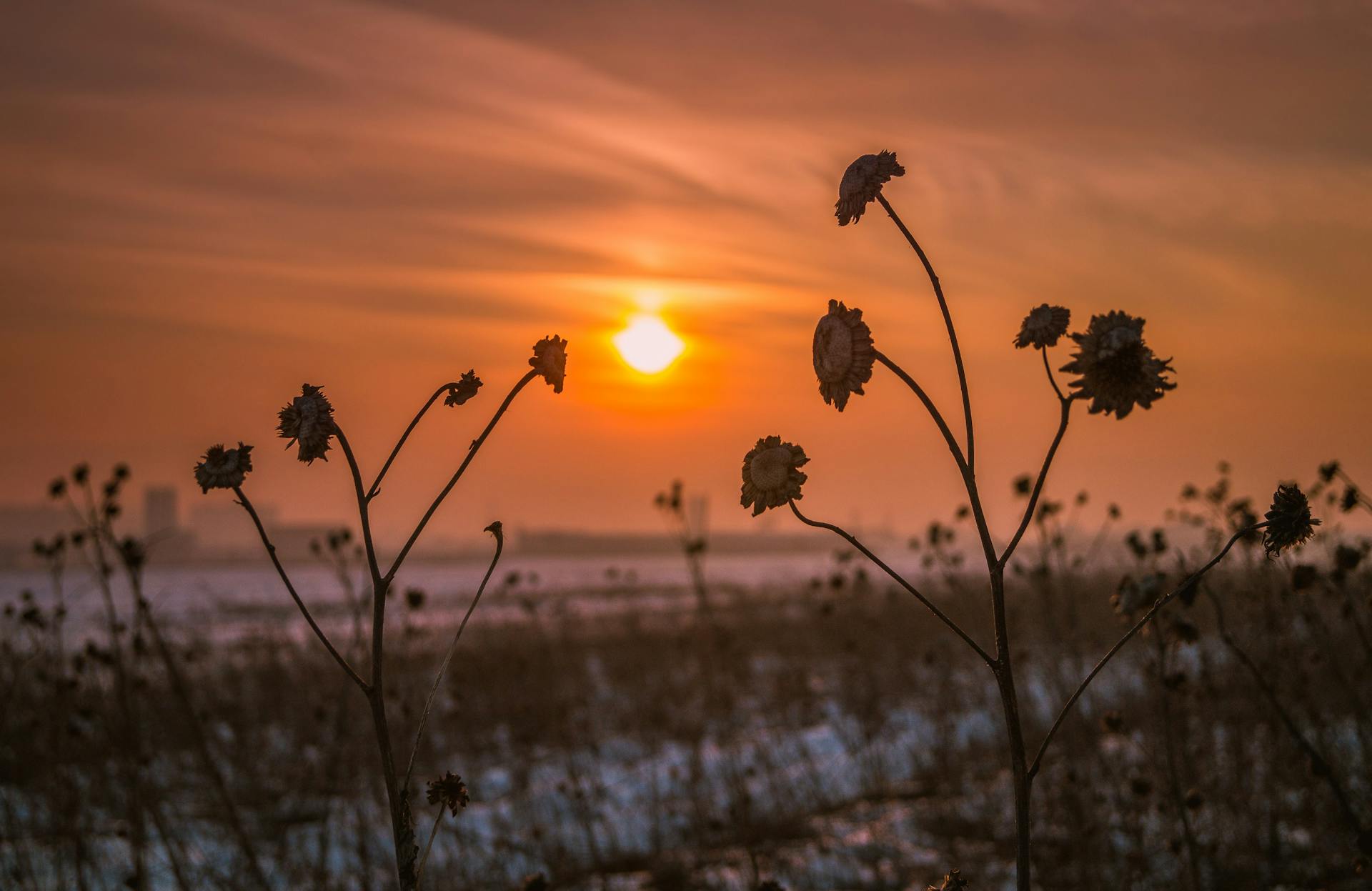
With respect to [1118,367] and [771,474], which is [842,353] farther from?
[1118,367]

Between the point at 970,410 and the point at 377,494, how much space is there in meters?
0.74

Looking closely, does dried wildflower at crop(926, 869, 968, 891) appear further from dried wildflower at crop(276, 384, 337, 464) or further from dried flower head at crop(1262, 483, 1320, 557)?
dried wildflower at crop(276, 384, 337, 464)

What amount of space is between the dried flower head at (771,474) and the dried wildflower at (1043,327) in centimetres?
31

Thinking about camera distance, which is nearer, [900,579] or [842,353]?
[900,579]

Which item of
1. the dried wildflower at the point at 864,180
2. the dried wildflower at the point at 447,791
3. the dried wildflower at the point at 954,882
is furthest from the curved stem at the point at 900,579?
the dried wildflower at the point at 447,791

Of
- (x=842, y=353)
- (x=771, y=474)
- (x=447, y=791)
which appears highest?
(x=842, y=353)

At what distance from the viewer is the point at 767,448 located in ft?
4.50

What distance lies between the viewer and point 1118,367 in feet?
3.89

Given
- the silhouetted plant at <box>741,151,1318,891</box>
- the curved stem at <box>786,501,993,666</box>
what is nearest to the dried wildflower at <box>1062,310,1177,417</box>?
the silhouetted plant at <box>741,151,1318,891</box>

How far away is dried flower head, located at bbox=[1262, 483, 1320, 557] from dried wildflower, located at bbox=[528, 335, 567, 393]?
96 centimetres

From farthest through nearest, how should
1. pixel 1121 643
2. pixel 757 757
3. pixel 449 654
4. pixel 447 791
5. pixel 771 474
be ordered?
1. pixel 757 757
2. pixel 447 791
3. pixel 771 474
4. pixel 449 654
5. pixel 1121 643

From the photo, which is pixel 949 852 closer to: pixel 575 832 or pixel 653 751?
pixel 575 832

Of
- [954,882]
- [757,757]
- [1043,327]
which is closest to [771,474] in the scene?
[1043,327]

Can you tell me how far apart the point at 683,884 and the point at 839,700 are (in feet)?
14.7
